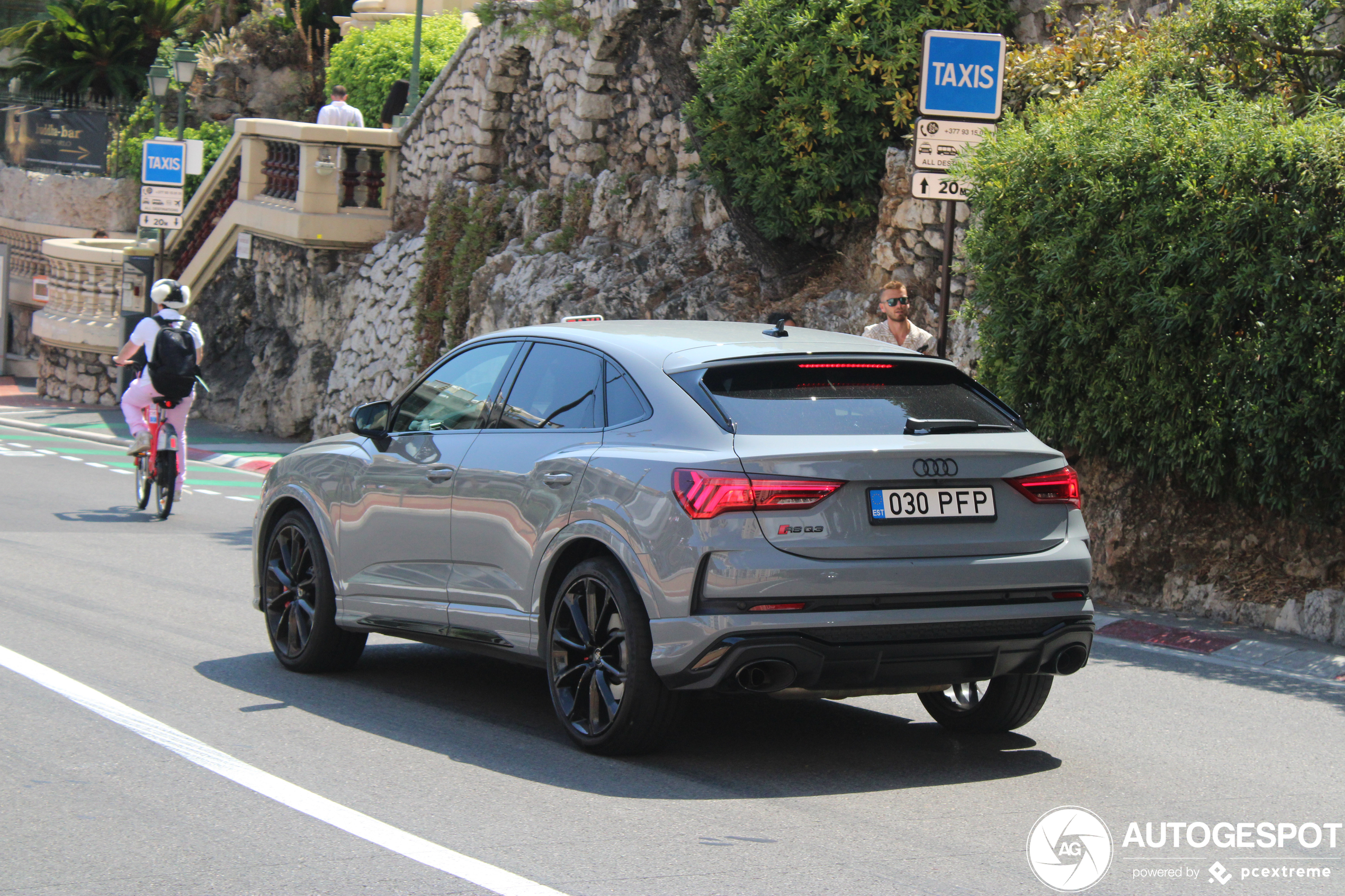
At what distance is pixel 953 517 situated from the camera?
5.85m

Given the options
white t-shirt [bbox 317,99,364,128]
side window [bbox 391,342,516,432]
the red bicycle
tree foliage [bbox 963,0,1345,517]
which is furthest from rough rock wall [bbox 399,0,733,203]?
side window [bbox 391,342,516,432]

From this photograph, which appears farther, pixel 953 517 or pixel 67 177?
pixel 67 177

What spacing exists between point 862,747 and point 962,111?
252 inches

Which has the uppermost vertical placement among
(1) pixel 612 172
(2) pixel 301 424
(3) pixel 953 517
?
(1) pixel 612 172

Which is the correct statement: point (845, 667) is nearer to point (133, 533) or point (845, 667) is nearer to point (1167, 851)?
point (1167, 851)

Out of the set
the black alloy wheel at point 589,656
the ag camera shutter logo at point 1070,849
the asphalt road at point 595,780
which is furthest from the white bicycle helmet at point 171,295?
the ag camera shutter logo at point 1070,849

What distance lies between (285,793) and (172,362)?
9.91m

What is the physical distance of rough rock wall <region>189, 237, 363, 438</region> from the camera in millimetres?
24641

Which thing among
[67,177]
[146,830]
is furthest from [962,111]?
[67,177]

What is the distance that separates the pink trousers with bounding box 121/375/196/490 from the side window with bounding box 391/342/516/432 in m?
8.12

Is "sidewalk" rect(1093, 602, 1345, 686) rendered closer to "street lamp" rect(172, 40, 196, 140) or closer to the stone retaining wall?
"street lamp" rect(172, 40, 196, 140)

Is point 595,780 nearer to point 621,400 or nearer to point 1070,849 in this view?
point 621,400

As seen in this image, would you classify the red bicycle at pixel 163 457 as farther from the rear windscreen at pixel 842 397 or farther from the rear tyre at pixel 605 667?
the rear windscreen at pixel 842 397

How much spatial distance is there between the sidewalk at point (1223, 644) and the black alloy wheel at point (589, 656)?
424 centimetres
